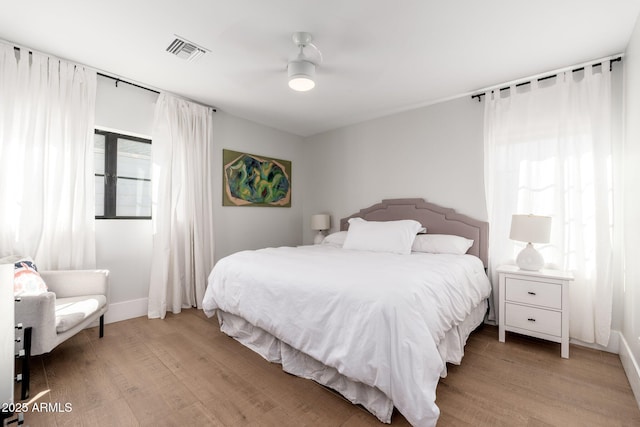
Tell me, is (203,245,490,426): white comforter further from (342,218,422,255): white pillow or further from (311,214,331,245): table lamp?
(311,214,331,245): table lamp

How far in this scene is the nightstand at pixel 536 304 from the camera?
2.25 meters

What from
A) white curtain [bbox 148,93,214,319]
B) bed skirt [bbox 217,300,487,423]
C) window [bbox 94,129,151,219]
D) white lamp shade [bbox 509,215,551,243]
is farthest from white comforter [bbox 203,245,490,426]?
window [bbox 94,129,151,219]

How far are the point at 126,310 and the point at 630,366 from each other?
426 cm

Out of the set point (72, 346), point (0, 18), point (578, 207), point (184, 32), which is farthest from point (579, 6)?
point (72, 346)

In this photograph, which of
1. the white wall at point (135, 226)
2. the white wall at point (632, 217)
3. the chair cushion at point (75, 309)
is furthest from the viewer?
the white wall at point (135, 226)

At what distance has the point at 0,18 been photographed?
6.59 feet

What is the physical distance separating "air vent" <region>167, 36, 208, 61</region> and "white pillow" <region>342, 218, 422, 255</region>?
2.32m

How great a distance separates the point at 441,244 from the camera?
9.86 ft

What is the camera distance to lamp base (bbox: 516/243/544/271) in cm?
250

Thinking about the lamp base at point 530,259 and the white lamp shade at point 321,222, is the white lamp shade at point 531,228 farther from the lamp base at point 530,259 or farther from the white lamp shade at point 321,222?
the white lamp shade at point 321,222

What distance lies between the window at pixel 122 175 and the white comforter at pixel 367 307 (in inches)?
54.6

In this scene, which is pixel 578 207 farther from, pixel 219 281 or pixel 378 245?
pixel 219 281

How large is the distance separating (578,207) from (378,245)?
5.81ft

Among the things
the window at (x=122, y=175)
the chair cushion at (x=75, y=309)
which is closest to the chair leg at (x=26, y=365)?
the chair cushion at (x=75, y=309)
